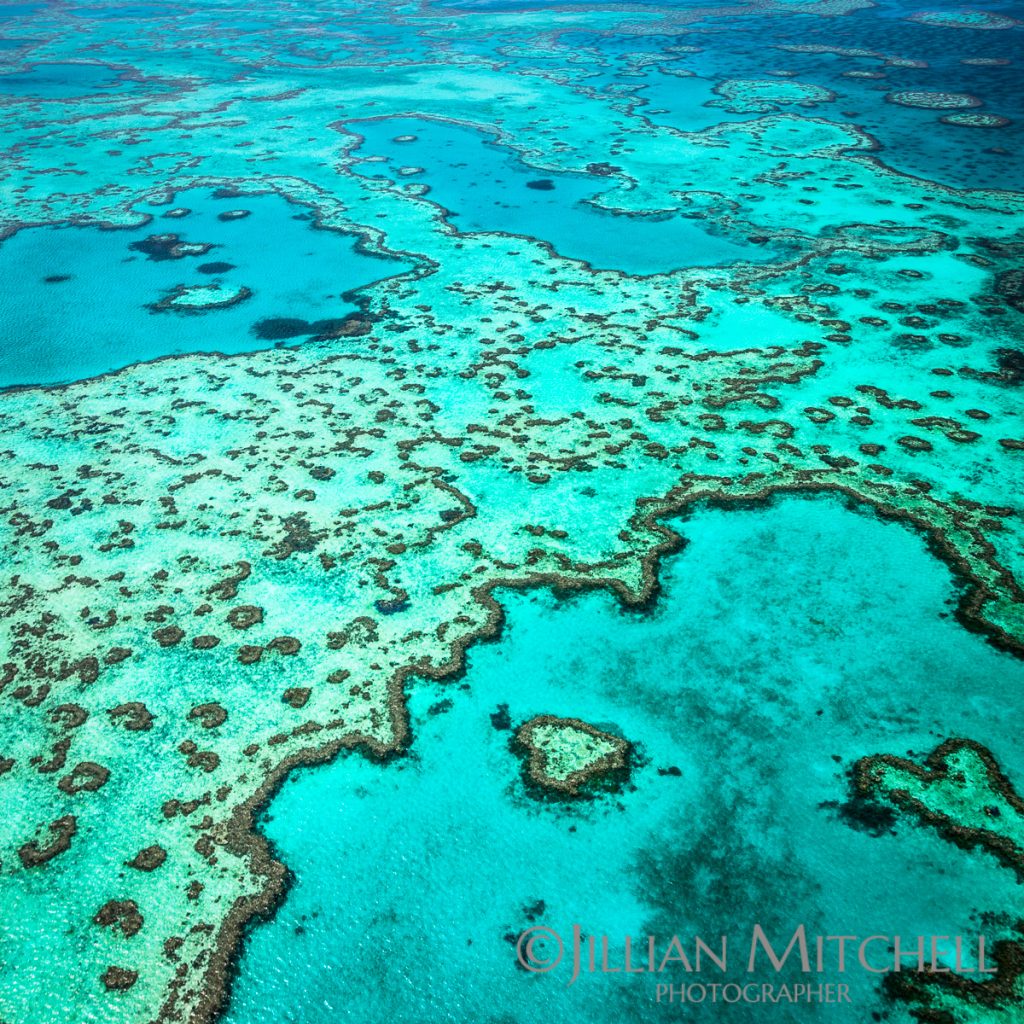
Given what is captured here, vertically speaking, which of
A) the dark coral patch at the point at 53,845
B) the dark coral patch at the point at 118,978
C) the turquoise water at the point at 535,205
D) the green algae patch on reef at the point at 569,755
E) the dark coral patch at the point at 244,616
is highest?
the turquoise water at the point at 535,205

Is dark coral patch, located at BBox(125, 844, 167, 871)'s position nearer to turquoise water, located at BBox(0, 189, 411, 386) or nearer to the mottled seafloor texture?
the mottled seafloor texture

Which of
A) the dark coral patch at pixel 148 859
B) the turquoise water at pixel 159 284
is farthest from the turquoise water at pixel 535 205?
the dark coral patch at pixel 148 859

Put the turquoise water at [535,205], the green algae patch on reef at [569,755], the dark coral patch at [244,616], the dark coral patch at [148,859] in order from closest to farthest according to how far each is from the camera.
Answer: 1. the dark coral patch at [148,859]
2. the green algae patch on reef at [569,755]
3. the dark coral patch at [244,616]
4. the turquoise water at [535,205]

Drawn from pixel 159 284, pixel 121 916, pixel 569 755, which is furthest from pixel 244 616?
pixel 159 284

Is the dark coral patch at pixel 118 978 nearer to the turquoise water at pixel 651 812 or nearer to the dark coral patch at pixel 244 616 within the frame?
the turquoise water at pixel 651 812

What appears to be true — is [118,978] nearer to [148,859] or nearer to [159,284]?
[148,859]

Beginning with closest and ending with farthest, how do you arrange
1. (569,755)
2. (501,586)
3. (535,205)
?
(569,755), (501,586), (535,205)

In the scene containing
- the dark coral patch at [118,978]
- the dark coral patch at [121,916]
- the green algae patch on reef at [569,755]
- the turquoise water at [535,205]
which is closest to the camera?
the dark coral patch at [118,978]

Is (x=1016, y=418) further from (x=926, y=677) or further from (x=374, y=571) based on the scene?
(x=374, y=571)

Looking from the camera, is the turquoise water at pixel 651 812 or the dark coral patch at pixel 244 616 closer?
the turquoise water at pixel 651 812
